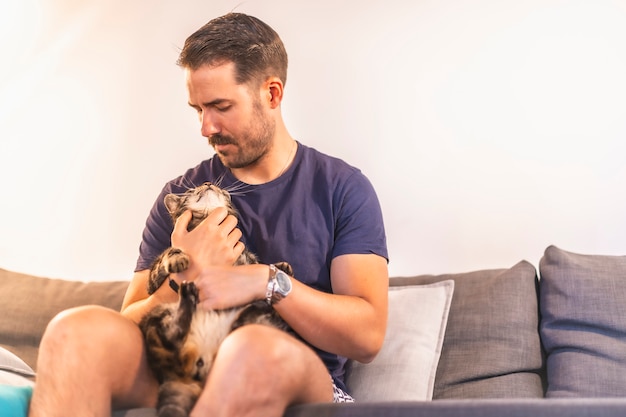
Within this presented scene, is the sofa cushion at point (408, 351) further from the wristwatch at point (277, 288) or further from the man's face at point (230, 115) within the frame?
the man's face at point (230, 115)

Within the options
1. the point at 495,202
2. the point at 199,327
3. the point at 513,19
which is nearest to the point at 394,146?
the point at 495,202

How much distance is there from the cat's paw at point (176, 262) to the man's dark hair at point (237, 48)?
0.48 meters

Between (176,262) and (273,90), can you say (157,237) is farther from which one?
(273,90)

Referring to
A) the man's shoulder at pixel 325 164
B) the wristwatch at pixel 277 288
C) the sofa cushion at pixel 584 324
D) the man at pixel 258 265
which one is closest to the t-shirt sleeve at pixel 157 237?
→ the man at pixel 258 265

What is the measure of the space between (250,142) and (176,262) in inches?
15.4

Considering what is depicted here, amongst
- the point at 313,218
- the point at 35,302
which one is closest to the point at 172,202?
the point at 313,218

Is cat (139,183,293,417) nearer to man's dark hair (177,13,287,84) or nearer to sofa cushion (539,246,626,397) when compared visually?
man's dark hair (177,13,287,84)

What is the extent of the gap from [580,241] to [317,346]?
1.12 metres

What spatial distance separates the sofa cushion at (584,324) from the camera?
7.04 feet

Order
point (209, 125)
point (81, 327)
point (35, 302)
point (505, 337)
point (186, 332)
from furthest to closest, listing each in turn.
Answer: point (35, 302), point (505, 337), point (209, 125), point (186, 332), point (81, 327)

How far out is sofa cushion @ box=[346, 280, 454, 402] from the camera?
2.23 meters

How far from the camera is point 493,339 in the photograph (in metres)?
2.32

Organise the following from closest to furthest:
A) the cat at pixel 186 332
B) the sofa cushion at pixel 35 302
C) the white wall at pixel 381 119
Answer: the cat at pixel 186 332 → the white wall at pixel 381 119 → the sofa cushion at pixel 35 302

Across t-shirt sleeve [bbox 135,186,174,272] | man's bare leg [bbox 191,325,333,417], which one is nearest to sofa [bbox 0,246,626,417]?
t-shirt sleeve [bbox 135,186,174,272]
